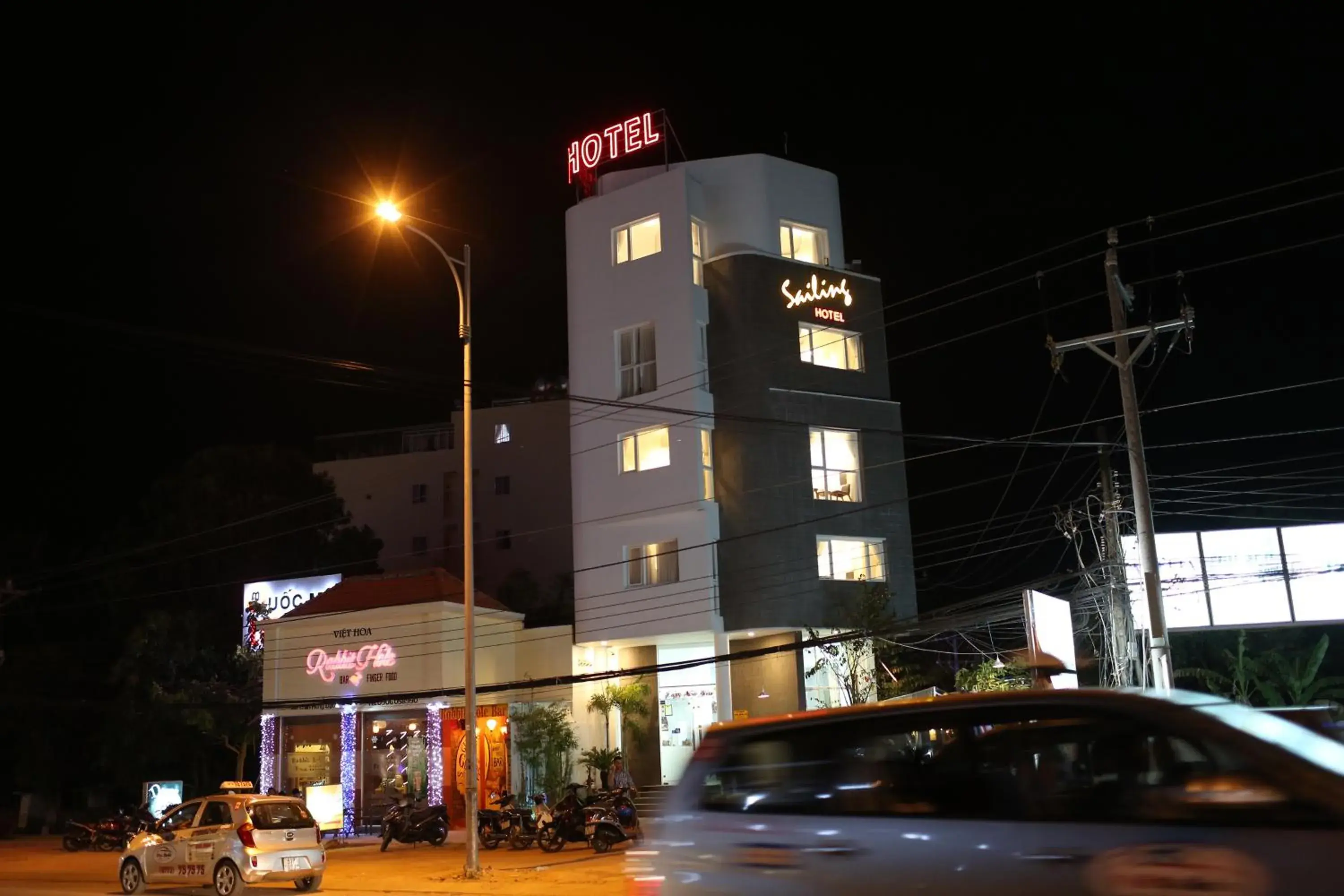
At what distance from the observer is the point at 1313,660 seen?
144ft

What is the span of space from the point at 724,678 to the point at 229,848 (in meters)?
16.3

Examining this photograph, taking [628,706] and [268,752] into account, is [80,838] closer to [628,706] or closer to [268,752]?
[268,752]

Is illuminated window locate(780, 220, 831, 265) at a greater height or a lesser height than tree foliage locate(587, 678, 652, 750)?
greater

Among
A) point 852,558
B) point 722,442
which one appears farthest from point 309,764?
point 852,558

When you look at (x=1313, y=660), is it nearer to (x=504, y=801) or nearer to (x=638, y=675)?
(x=638, y=675)

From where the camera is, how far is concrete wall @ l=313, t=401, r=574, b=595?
59.2 meters

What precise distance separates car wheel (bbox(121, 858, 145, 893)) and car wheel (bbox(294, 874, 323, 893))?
8.75 ft

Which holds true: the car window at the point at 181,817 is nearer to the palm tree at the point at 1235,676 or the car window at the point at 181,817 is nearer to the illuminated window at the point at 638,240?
the illuminated window at the point at 638,240

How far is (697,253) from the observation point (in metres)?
33.9

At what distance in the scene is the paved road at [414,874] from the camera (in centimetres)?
1800

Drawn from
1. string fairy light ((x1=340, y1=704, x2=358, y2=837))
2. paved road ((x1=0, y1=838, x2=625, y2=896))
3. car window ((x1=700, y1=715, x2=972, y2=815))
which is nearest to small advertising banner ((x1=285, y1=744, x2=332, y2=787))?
string fairy light ((x1=340, y1=704, x2=358, y2=837))

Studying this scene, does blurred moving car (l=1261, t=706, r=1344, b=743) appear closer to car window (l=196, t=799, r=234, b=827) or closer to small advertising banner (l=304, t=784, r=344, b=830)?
car window (l=196, t=799, r=234, b=827)

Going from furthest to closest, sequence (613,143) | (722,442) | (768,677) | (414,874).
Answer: (613,143)
(722,442)
(768,677)
(414,874)

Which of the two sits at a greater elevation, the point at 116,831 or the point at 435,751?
the point at 435,751
